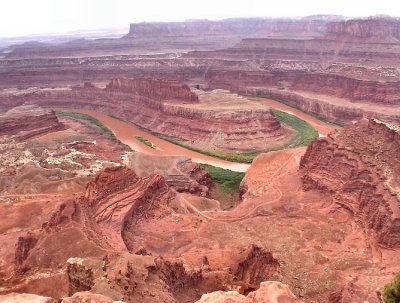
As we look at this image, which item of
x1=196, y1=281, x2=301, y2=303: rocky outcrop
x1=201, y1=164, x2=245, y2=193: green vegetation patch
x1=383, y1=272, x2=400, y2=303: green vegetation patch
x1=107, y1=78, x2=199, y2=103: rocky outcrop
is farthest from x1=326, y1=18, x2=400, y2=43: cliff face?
x1=196, y1=281, x2=301, y2=303: rocky outcrop

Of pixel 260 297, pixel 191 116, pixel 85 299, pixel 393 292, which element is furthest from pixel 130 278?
pixel 191 116

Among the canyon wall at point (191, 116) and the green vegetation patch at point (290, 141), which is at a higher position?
the canyon wall at point (191, 116)

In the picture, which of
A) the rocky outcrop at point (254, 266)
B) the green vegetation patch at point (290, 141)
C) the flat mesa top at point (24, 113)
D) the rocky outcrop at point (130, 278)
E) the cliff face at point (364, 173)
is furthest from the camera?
the flat mesa top at point (24, 113)

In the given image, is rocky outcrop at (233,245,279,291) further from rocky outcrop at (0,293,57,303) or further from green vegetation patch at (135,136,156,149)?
green vegetation patch at (135,136,156,149)

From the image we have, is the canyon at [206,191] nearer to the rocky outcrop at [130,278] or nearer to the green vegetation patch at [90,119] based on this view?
the rocky outcrop at [130,278]

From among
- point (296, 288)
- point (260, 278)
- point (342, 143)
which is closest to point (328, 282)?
point (296, 288)

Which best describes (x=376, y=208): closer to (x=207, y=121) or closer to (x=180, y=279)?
(x=180, y=279)

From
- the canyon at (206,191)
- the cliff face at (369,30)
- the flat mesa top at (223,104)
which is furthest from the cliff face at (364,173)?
the cliff face at (369,30)
